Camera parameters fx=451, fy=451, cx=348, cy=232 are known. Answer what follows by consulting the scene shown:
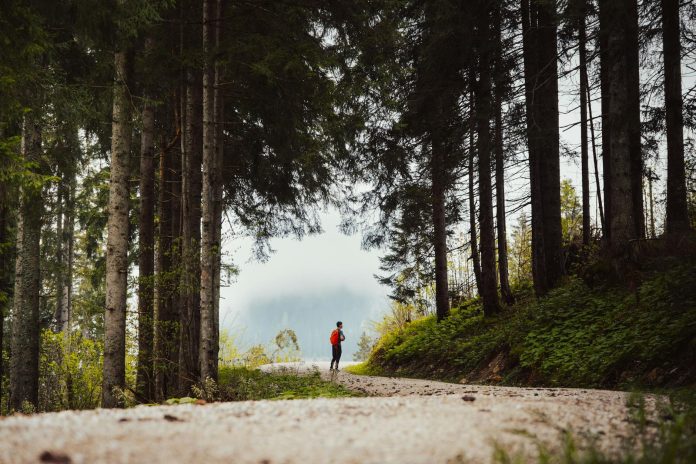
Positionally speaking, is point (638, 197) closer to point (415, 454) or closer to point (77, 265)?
point (415, 454)

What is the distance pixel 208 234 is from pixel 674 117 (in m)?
9.11

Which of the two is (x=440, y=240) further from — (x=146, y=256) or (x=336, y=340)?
(x=146, y=256)

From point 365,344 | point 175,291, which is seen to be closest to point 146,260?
point 175,291

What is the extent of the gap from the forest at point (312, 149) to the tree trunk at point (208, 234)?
4 cm

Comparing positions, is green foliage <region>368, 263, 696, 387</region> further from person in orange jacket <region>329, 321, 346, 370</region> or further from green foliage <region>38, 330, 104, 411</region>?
green foliage <region>38, 330, 104, 411</region>

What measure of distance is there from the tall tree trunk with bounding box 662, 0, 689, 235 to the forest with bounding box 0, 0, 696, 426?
0.04 meters

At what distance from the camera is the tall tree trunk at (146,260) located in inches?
370

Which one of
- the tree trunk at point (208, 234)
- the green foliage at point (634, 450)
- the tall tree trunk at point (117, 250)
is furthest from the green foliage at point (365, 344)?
the green foliage at point (634, 450)

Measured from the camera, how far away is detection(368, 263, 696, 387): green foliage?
6145mm

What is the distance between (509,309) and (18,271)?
13.6 metres

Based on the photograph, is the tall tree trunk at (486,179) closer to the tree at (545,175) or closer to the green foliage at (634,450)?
the tree at (545,175)

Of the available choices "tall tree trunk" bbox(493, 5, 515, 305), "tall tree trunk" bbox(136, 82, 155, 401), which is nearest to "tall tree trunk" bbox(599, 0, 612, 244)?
"tall tree trunk" bbox(493, 5, 515, 305)

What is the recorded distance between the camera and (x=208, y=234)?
8062 mm

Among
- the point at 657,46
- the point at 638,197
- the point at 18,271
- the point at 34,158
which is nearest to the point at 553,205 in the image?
the point at 638,197
